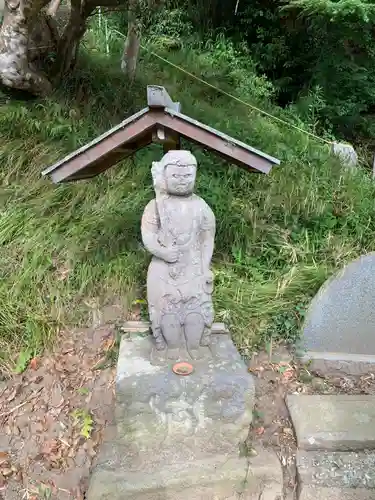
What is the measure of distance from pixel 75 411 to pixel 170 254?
1.54m

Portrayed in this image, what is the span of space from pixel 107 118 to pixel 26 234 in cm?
206

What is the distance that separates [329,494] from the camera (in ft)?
9.55

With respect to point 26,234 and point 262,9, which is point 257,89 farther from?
point 26,234

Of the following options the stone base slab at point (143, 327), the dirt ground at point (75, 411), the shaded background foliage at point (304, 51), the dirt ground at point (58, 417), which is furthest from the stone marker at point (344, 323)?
Answer: the shaded background foliage at point (304, 51)

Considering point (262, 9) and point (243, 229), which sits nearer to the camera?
point (243, 229)

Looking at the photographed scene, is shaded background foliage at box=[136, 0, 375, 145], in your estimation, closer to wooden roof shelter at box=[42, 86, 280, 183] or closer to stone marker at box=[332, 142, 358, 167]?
stone marker at box=[332, 142, 358, 167]

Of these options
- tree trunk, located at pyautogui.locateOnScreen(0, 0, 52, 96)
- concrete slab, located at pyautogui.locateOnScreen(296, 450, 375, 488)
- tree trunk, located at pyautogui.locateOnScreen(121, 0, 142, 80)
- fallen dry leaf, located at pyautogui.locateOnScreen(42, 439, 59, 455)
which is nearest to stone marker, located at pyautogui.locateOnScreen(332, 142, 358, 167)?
tree trunk, located at pyautogui.locateOnScreen(121, 0, 142, 80)

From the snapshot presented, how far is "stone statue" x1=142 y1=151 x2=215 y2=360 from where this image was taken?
318 cm

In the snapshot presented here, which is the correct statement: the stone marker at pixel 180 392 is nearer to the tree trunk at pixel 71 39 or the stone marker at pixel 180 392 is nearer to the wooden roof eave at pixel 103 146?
the wooden roof eave at pixel 103 146

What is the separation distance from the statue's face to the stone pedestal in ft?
4.15

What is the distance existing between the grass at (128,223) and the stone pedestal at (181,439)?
1033 mm

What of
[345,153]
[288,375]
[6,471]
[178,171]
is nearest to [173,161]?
[178,171]

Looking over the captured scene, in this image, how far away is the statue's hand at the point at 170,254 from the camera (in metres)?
3.17

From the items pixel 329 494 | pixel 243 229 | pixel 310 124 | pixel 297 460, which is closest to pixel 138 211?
pixel 243 229
